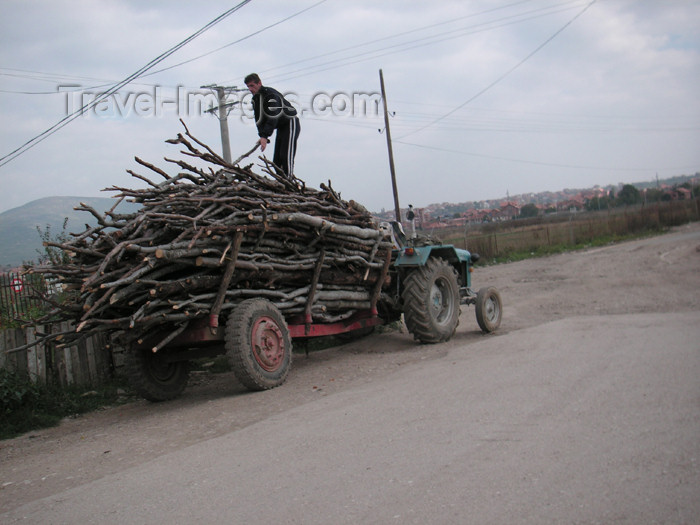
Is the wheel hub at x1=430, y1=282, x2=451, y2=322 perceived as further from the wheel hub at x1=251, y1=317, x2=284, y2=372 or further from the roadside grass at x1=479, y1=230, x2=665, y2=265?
the roadside grass at x1=479, y1=230, x2=665, y2=265

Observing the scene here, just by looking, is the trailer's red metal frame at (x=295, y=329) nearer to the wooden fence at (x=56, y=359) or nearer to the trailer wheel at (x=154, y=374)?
the trailer wheel at (x=154, y=374)

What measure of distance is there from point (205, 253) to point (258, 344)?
1.21m

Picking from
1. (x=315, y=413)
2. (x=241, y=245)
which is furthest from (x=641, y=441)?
(x=241, y=245)

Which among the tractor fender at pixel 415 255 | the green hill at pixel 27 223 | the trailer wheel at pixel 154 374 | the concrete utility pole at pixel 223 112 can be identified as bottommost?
the trailer wheel at pixel 154 374

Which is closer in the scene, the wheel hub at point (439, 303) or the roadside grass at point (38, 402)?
the roadside grass at point (38, 402)

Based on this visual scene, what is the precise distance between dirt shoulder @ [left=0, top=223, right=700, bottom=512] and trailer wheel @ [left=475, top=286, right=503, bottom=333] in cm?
25

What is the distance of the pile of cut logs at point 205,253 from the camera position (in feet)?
20.4

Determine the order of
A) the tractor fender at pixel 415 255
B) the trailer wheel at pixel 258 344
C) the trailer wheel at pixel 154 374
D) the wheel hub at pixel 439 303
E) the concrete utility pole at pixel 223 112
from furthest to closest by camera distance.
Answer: the concrete utility pole at pixel 223 112 < the wheel hub at pixel 439 303 < the tractor fender at pixel 415 255 < the trailer wheel at pixel 154 374 < the trailer wheel at pixel 258 344

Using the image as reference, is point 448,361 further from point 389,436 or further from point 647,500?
point 647,500

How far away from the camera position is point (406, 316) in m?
9.76

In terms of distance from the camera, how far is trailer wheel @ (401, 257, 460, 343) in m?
9.64

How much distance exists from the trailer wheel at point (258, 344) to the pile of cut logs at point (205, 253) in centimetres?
23

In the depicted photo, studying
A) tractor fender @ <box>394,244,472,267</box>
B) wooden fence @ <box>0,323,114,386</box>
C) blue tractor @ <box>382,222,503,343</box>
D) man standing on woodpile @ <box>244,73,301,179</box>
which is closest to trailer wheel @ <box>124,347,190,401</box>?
wooden fence @ <box>0,323,114,386</box>

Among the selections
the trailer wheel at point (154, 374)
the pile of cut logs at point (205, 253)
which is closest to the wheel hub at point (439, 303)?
the pile of cut logs at point (205, 253)
